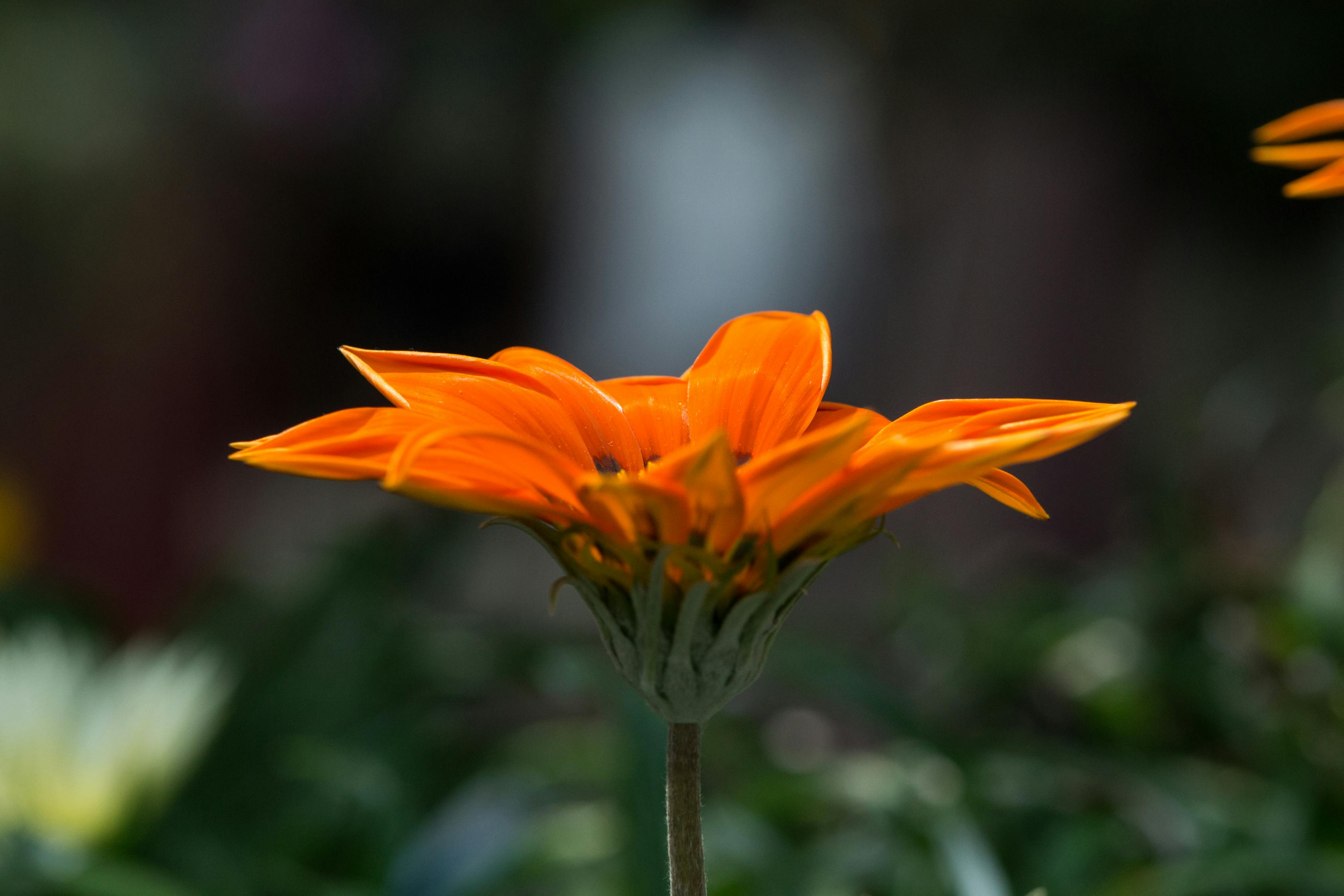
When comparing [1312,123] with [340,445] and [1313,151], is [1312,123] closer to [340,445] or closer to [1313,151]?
[1313,151]

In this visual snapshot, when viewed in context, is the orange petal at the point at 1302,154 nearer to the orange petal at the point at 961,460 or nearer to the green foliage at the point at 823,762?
the orange petal at the point at 961,460

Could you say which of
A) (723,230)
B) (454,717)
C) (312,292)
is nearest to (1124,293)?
(723,230)

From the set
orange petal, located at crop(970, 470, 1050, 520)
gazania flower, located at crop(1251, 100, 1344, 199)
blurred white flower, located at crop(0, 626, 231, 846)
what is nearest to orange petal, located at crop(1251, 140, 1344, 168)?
gazania flower, located at crop(1251, 100, 1344, 199)

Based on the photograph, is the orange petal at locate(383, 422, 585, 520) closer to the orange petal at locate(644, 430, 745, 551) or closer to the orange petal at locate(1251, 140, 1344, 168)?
the orange petal at locate(644, 430, 745, 551)

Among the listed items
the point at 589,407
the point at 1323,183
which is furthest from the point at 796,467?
the point at 1323,183

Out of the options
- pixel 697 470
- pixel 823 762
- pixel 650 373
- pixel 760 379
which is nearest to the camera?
pixel 697 470

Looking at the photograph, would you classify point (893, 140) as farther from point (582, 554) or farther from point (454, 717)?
point (582, 554)

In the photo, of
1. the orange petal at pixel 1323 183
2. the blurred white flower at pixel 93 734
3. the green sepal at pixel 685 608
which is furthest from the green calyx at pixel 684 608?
the blurred white flower at pixel 93 734

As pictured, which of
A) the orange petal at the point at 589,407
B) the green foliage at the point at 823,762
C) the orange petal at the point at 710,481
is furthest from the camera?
the green foliage at the point at 823,762
